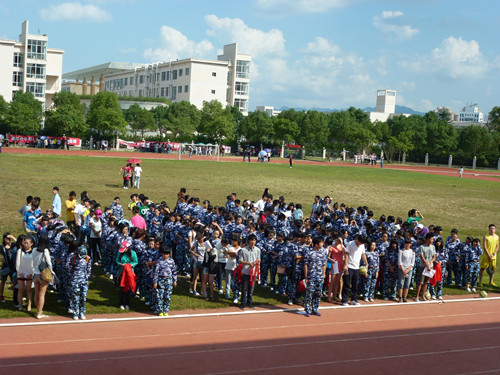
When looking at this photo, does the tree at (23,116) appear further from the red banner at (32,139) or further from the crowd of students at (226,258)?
the crowd of students at (226,258)

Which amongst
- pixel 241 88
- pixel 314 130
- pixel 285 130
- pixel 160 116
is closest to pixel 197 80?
pixel 241 88

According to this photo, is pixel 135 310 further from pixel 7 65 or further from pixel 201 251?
pixel 7 65

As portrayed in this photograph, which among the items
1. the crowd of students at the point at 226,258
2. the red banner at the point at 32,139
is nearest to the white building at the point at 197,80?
the red banner at the point at 32,139

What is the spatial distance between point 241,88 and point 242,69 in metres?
3.49

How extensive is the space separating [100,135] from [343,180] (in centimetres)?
3547

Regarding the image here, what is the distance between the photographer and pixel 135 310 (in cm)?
1116

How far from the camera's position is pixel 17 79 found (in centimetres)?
7694

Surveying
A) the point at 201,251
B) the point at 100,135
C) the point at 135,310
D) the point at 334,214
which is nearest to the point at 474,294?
the point at 334,214

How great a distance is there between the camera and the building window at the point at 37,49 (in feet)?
254

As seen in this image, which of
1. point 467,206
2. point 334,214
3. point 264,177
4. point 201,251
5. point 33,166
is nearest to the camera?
point 201,251

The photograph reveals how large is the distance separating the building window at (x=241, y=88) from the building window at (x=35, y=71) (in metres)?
35.5

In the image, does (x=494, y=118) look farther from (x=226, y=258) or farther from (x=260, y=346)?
(x=260, y=346)

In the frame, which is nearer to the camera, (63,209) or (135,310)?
(135,310)

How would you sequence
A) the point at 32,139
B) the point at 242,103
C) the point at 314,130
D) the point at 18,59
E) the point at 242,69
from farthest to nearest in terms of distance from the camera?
the point at 242,103
the point at 242,69
the point at 18,59
the point at 314,130
the point at 32,139
